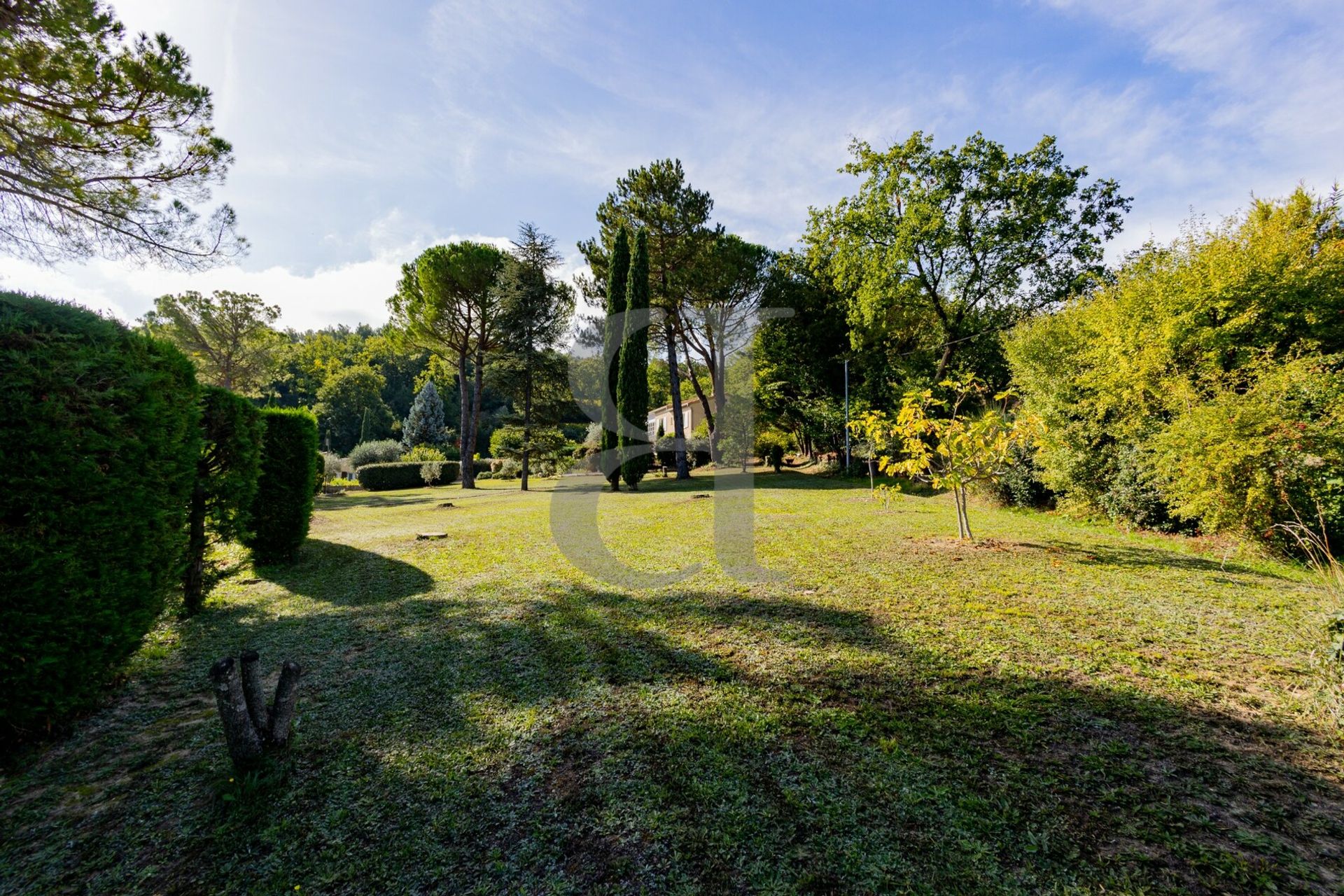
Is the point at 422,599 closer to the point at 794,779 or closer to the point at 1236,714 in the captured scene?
the point at 794,779

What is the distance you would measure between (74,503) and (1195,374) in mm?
11874

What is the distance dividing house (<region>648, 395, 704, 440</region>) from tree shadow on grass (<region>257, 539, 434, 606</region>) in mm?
24480

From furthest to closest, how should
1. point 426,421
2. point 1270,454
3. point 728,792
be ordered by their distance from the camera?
point 426,421 < point 1270,454 < point 728,792

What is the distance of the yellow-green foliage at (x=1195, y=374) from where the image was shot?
5.68 metres

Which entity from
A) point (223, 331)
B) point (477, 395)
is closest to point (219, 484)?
point (477, 395)

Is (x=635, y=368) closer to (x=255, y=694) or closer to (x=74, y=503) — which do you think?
(x=74, y=503)

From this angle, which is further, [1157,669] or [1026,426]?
[1026,426]

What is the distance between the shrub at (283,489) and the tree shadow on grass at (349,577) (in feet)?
1.00

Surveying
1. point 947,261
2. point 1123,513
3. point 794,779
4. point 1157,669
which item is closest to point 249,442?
→ point 794,779

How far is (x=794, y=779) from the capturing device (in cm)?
221

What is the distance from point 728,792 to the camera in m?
2.14

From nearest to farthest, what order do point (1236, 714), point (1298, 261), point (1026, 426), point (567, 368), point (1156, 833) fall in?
point (1156, 833) < point (1236, 714) < point (1026, 426) < point (1298, 261) < point (567, 368)

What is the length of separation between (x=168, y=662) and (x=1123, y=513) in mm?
11423

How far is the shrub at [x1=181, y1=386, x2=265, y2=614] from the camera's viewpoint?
447 cm
